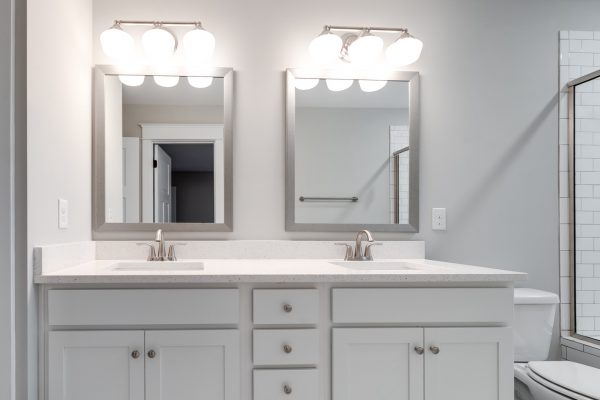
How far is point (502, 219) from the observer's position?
1992 mm

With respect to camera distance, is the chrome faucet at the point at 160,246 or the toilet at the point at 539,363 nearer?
the toilet at the point at 539,363

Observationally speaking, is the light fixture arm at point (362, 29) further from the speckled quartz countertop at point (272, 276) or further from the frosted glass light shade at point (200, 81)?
the speckled quartz countertop at point (272, 276)

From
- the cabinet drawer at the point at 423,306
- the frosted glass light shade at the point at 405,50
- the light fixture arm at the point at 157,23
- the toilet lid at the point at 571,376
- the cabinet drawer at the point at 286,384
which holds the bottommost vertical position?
the toilet lid at the point at 571,376

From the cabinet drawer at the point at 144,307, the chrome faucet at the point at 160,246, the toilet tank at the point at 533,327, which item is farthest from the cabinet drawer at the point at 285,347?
the toilet tank at the point at 533,327

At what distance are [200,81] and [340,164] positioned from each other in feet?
2.62

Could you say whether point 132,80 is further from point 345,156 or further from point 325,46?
point 345,156

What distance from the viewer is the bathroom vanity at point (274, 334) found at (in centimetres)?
133

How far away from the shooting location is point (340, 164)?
6.32 feet

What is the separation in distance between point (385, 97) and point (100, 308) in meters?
1.56

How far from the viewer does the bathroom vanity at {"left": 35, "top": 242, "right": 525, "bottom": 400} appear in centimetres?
133

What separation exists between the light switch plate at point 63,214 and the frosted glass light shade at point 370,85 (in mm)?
1434

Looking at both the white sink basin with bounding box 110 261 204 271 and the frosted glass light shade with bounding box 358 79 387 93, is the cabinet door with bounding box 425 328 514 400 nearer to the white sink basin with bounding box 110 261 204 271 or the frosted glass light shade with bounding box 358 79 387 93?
the white sink basin with bounding box 110 261 204 271

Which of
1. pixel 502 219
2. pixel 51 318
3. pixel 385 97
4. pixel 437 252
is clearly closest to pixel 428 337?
pixel 437 252

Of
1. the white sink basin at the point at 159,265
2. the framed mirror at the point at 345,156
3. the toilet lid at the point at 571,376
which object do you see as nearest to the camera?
the toilet lid at the point at 571,376
